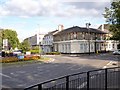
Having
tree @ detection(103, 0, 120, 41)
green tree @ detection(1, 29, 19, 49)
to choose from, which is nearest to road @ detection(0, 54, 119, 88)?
tree @ detection(103, 0, 120, 41)

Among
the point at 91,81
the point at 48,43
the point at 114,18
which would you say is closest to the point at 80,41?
the point at 48,43

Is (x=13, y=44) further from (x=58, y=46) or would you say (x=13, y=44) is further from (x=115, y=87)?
(x=115, y=87)

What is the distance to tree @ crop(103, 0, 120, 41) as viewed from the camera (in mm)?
16688

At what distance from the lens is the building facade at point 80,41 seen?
7238cm

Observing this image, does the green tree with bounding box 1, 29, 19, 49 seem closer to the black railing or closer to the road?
the road

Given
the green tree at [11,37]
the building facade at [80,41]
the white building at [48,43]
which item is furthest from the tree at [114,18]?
the green tree at [11,37]

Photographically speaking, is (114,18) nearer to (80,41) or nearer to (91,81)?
(91,81)

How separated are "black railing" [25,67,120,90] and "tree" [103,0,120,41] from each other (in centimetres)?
622

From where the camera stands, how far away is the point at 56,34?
3305 inches

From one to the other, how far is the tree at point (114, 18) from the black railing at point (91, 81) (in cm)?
622

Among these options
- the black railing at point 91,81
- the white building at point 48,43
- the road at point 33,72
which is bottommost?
the road at point 33,72

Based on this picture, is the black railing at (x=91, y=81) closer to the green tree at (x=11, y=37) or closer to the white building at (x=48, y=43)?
the white building at (x=48, y=43)

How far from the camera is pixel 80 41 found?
7262 cm

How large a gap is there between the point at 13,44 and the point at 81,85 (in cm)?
10674
